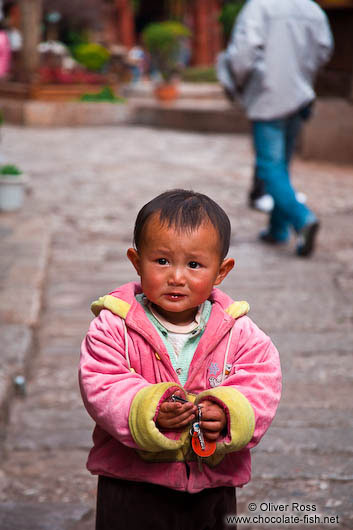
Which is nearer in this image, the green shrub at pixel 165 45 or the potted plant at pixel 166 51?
the potted plant at pixel 166 51

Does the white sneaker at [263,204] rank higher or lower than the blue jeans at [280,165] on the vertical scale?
lower

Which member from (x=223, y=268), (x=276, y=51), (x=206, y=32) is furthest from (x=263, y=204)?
(x=206, y=32)

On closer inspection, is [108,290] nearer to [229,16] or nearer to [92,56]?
[229,16]

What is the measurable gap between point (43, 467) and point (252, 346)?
1392mm

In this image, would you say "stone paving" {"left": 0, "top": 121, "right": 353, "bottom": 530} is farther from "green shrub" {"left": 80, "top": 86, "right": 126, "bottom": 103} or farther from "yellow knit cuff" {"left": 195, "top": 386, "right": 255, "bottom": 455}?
"green shrub" {"left": 80, "top": 86, "right": 126, "bottom": 103}

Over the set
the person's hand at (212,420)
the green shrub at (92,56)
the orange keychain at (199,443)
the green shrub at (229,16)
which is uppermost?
the person's hand at (212,420)

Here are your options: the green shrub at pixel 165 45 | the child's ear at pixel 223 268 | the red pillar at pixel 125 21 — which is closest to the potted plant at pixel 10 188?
the child's ear at pixel 223 268

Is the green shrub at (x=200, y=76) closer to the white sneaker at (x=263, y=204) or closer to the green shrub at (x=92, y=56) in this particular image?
the green shrub at (x=92, y=56)

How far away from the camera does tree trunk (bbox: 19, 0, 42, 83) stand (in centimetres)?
1540

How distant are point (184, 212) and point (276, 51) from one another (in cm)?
441

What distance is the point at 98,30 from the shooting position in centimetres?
3753

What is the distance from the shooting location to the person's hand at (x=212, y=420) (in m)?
1.64

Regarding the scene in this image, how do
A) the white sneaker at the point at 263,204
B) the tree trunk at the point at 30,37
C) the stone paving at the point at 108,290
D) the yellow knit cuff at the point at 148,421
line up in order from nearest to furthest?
1. the yellow knit cuff at the point at 148,421
2. the stone paving at the point at 108,290
3. the white sneaker at the point at 263,204
4. the tree trunk at the point at 30,37

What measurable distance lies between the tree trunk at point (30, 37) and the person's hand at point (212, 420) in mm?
15024
